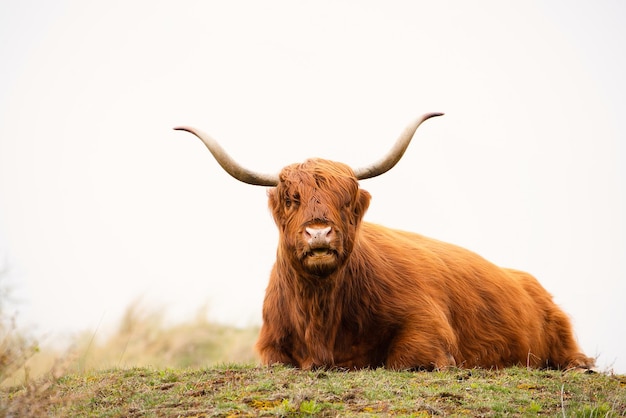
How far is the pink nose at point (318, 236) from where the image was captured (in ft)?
20.8

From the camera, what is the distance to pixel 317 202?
6691mm

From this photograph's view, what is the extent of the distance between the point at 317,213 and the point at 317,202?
0.16m

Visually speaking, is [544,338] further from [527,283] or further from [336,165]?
[336,165]

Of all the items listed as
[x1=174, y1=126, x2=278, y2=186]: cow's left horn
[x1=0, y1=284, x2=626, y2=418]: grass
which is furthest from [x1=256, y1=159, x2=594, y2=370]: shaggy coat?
[x1=0, y1=284, x2=626, y2=418]: grass

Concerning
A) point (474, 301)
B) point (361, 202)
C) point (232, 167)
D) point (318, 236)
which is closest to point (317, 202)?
point (318, 236)

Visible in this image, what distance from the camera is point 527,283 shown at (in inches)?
402

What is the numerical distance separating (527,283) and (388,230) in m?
2.39

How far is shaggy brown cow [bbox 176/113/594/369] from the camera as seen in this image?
22.2 feet

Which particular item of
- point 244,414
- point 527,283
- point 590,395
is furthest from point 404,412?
point 527,283

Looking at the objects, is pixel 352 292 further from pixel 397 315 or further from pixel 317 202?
pixel 317 202

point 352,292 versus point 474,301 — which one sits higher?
point 352,292

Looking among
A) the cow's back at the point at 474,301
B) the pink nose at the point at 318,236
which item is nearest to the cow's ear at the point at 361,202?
the cow's back at the point at 474,301

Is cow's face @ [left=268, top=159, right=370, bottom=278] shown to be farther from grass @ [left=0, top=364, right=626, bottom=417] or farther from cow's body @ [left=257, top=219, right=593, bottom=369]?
grass @ [left=0, top=364, right=626, bottom=417]

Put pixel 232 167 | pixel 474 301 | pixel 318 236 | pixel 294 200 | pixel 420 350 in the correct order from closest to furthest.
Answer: pixel 318 236 < pixel 294 200 < pixel 420 350 < pixel 232 167 < pixel 474 301
